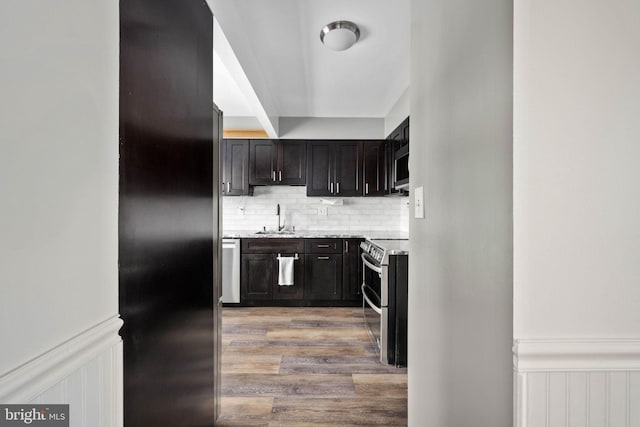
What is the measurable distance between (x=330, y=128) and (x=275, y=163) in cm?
88

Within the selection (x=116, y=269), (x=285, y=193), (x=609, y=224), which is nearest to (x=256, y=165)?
(x=285, y=193)

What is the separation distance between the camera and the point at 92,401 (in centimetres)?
69

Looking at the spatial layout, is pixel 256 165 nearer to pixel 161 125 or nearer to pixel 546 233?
pixel 161 125

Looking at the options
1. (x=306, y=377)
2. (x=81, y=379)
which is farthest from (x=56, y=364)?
(x=306, y=377)

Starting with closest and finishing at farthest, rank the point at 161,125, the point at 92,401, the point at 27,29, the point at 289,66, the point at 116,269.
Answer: the point at 27,29
the point at 92,401
the point at 116,269
the point at 161,125
the point at 289,66

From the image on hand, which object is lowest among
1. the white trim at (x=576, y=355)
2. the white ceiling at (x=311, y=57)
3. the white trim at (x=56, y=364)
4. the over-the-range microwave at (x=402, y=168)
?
the white trim at (x=576, y=355)

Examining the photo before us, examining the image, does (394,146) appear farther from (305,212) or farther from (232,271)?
(232,271)

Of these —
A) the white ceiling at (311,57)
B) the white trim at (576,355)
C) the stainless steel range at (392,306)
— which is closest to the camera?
the white trim at (576,355)

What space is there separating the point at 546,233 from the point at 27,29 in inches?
41.4

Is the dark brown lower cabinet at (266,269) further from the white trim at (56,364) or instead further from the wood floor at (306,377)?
the white trim at (56,364)

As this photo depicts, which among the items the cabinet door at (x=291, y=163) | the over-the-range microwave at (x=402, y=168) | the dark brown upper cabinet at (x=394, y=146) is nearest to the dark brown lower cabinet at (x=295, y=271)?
the cabinet door at (x=291, y=163)

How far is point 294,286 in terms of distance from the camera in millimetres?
4168

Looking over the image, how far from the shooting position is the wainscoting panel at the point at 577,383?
75 cm

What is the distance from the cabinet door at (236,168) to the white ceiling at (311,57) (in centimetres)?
49
